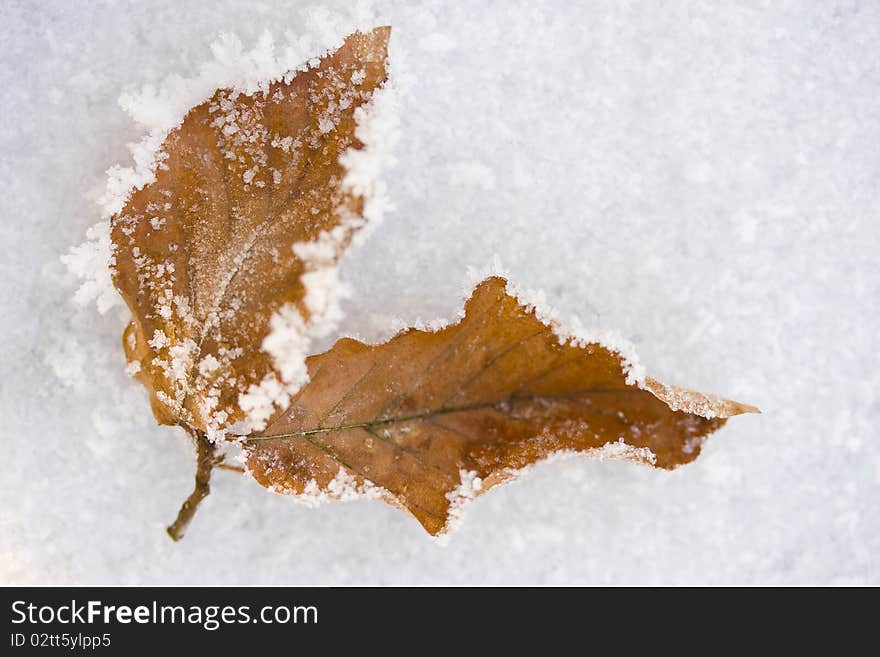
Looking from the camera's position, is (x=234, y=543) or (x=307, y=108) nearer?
(x=307, y=108)

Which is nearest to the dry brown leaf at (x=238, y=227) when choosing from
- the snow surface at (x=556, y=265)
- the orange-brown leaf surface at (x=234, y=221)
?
the orange-brown leaf surface at (x=234, y=221)

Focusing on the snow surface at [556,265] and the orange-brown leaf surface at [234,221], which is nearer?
Answer: the orange-brown leaf surface at [234,221]

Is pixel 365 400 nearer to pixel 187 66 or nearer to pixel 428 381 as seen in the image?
pixel 428 381

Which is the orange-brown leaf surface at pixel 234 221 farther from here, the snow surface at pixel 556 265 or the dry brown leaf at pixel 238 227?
the snow surface at pixel 556 265

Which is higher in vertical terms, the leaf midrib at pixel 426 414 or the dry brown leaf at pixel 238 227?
the dry brown leaf at pixel 238 227
